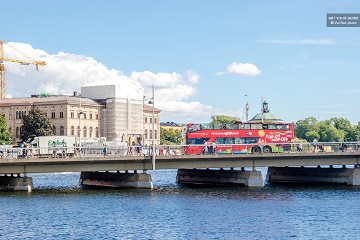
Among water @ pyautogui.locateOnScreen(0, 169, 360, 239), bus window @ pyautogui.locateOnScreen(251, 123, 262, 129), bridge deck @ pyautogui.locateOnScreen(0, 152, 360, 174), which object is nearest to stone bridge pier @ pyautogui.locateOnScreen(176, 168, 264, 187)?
bridge deck @ pyautogui.locateOnScreen(0, 152, 360, 174)

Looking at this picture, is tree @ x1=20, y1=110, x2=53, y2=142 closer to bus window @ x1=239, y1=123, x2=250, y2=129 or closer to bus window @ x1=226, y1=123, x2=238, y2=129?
bus window @ x1=226, y1=123, x2=238, y2=129

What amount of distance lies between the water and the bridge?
2.86m

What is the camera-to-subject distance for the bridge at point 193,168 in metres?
85.0

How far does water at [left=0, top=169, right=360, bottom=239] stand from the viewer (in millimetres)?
57047

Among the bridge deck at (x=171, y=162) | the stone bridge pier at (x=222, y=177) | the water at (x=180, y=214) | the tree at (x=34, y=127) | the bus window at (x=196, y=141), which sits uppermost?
the tree at (x=34, y=127)

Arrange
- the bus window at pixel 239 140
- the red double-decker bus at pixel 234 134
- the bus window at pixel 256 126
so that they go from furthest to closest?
the bus window at pixel 256 126 < the bus window at pixel 239 140 < the red double-decker bus at pixel 234 134

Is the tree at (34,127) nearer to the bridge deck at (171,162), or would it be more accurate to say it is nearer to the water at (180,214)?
the water at (180,214)

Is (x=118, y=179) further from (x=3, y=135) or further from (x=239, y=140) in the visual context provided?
(x=3, y=135)

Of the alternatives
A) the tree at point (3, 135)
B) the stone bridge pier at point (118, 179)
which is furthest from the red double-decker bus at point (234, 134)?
the tree at point (3, 135)

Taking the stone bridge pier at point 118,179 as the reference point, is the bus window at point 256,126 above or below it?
above

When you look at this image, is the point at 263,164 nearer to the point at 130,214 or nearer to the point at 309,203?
the point at 309,203

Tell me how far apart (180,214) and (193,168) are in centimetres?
3032

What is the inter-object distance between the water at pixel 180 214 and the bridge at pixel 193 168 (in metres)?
2.86

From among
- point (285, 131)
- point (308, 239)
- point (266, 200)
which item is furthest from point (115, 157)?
point (285, 131)
